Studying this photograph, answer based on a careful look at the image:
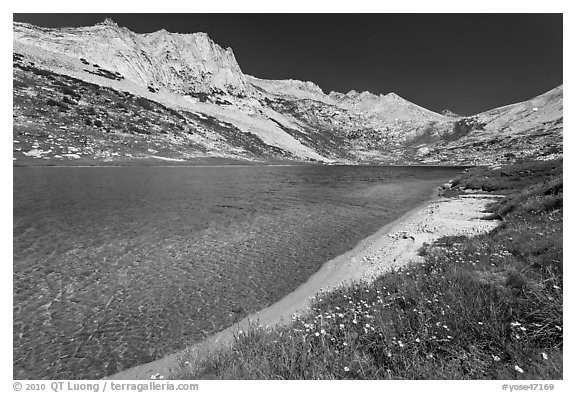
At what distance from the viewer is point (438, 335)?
5.66 meters

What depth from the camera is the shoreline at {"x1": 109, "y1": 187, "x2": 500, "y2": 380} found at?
8.45 m

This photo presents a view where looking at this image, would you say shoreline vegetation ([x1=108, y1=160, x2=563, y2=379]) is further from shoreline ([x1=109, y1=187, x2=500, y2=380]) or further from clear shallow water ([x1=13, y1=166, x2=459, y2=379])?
clear shallow water ([x1=13, y1=166, x2=459, y2=379])

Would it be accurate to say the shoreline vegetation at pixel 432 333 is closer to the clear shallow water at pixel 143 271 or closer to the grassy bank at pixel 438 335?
the grassy bank at pixel 438 335

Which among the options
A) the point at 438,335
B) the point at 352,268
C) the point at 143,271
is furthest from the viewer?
the point at 352,268

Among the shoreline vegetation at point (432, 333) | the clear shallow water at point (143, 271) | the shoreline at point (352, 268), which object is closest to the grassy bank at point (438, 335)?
the shoreline vegetation at point (432, 333)

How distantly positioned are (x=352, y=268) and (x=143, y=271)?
10237 millimetres

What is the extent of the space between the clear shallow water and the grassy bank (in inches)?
172

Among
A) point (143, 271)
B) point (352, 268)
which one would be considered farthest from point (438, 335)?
point (143, 271)

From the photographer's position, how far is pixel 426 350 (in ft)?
17.9

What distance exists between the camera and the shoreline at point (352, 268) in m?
8.45

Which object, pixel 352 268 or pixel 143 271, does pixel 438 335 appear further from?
pixel 143 271
